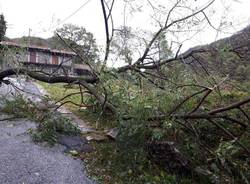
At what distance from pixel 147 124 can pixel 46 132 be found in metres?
2.48

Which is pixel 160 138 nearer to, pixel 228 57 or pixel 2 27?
pixel 228 57

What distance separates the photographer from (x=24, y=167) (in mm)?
4977

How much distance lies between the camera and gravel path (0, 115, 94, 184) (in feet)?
15.1

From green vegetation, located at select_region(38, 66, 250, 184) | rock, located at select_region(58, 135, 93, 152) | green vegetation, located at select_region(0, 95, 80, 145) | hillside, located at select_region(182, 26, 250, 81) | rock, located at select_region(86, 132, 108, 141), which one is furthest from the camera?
rock, located at select_region(86, 132, 108, 141)

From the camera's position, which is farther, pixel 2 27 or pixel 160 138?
pixel 2 27

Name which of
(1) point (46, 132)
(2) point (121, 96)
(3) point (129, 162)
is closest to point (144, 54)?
(2) point (121, 96)

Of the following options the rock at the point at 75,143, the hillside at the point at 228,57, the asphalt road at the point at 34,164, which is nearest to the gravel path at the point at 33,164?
the asphalt road at the point at 34,164

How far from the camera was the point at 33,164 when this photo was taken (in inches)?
202

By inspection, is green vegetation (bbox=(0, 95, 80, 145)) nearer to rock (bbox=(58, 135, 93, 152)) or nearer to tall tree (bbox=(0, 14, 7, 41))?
rock (bbox=(58, 135, 93, 152))

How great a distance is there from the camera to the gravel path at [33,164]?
461 centimetres

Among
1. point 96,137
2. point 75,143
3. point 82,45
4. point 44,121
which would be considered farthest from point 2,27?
point 96,137

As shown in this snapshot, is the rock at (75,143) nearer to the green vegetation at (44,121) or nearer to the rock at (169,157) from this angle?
the green vegetation at (44,121)

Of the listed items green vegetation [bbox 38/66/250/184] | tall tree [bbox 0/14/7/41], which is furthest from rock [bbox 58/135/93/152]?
tall tree [bbox 0/14/7/41]

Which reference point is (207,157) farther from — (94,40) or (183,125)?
(94,40)
